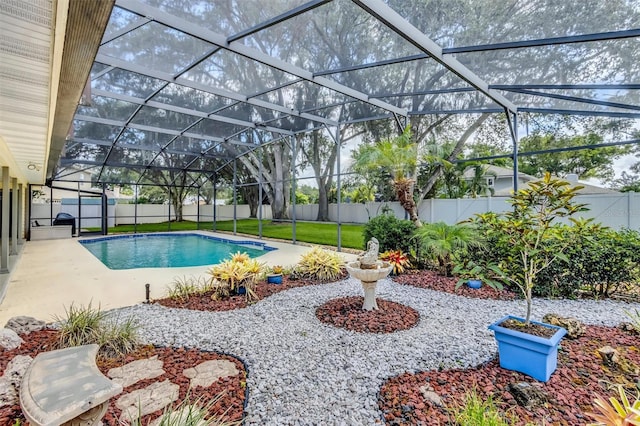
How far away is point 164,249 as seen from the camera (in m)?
12.3

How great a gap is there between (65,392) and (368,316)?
9.95 feet

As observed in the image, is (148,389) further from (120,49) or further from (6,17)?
(120,49)

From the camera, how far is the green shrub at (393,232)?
22.2 ft

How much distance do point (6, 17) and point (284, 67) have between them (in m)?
3.94

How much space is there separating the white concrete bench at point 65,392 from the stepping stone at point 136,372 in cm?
55

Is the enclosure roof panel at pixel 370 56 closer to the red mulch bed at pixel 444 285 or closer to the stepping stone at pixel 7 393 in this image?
the stepping stone at pixel 7 393

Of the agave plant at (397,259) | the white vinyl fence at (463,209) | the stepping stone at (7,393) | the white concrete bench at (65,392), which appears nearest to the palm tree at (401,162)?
the agave plant at (397,259)

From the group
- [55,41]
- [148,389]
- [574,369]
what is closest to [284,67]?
[55,41]

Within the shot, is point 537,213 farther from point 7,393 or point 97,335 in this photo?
point 7,393

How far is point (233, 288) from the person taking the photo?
490cm

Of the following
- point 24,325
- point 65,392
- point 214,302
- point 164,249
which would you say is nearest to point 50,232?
point 164,249

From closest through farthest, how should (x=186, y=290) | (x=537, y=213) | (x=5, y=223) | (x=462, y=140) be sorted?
(x=537, y=213), (x=186, y=290), (x=5, y=223), (x=462, y=140)

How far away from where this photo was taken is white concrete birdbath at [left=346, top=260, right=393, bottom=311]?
12.8 ft

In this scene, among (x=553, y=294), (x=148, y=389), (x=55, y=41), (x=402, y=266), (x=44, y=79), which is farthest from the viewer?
(x=402, y=266)
